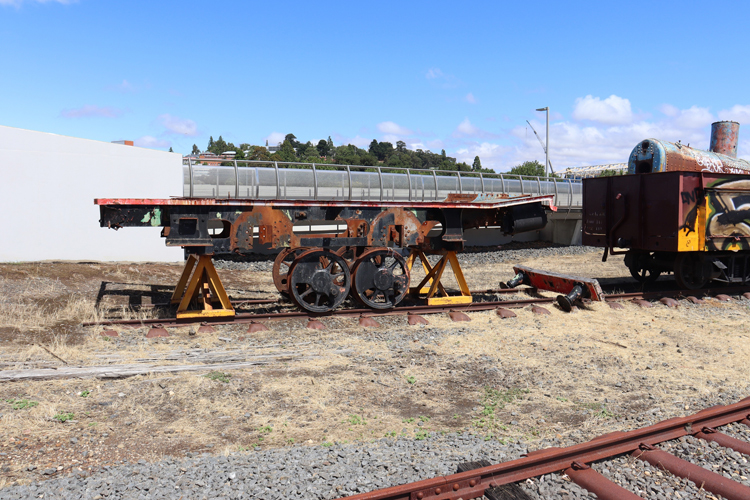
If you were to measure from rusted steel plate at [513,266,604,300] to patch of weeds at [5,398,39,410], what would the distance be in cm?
862

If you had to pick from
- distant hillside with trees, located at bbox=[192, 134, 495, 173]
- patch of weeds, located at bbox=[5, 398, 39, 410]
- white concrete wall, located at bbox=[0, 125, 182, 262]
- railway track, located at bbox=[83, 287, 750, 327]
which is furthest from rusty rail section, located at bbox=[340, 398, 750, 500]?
distant hillside with trees, located at bbox=[192, 134, 495, 173]

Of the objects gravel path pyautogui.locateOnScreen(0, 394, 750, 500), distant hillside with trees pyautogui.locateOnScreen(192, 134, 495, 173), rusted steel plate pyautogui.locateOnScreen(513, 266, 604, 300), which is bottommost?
gravel path pyautogui.locateOnScreen(0, 394, 750, 500)

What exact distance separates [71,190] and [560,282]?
12732 mm

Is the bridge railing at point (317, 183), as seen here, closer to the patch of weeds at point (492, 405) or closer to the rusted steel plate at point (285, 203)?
the rusted steel plate at point (285, 203)

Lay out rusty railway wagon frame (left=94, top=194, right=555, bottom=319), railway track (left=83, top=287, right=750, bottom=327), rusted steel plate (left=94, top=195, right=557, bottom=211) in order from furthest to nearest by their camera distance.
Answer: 1. railway track (left=83, top=287, right=750, bottom=327)
2. rusty railway wagon frame (left=94, top=194, right=555, bottom=319)
3. rusted steel plate (left=94, top=195, right=557, bottom=211)

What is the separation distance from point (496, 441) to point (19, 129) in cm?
1433

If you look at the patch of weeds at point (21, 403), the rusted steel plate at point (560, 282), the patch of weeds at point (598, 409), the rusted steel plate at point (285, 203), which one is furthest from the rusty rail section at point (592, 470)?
the rusted steel plate at point (560, 282)

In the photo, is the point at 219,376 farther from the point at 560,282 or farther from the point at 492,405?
the point at 560,282

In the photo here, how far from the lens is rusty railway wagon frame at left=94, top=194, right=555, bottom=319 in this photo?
8.14 m

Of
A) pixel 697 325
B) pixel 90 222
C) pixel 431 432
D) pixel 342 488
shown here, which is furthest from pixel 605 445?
pixel 90 222

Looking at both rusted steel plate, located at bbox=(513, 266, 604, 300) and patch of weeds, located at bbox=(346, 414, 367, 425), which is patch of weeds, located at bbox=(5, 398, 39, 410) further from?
rusted steel plate, located at bbox=(513, 266, 604, 300)

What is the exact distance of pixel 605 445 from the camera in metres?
4.01

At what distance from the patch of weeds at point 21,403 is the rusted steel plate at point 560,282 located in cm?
862

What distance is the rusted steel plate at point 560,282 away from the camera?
10.0m
